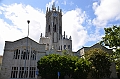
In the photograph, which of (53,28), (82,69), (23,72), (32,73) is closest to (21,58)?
(23,72)

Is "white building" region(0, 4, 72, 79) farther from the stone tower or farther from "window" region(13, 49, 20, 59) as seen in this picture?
the stone tower

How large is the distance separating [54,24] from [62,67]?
128ft

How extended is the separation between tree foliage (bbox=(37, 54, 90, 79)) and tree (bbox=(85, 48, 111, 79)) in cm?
159

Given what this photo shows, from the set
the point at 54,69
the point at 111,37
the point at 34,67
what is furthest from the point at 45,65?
the point at 111,37

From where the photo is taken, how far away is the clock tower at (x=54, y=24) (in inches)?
2442

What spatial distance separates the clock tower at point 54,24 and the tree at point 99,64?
102ft

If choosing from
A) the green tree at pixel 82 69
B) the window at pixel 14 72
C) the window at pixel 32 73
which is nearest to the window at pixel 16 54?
the window at pixel 14 72

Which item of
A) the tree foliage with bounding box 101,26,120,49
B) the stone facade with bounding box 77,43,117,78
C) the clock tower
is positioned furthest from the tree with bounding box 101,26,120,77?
the clock tower

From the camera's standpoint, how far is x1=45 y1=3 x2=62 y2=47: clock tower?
62031mm

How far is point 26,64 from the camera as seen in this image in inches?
1248

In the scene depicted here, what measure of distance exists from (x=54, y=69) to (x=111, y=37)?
14.4m

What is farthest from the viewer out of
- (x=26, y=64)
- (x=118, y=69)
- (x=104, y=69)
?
(x=118, y=69)

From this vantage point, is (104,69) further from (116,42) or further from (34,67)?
(34,67)

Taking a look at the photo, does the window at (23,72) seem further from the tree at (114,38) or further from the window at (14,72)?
the tree at (114,38)
